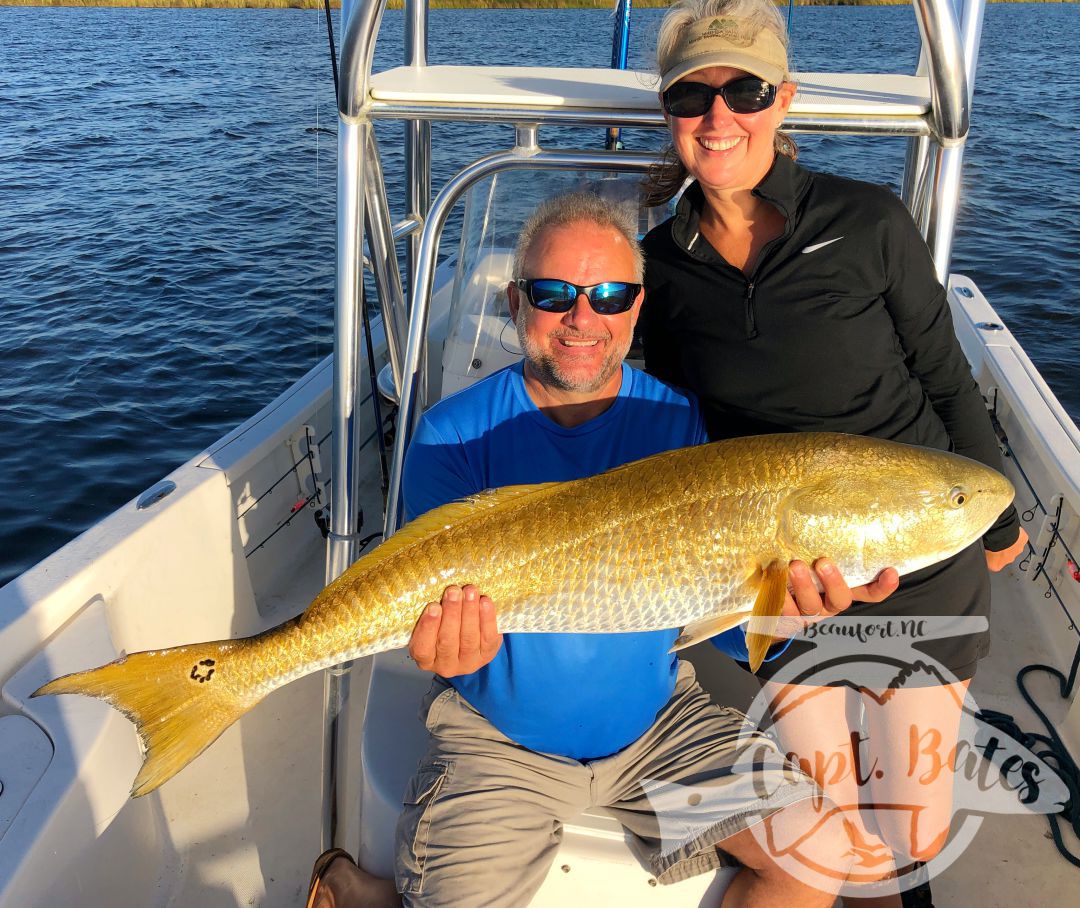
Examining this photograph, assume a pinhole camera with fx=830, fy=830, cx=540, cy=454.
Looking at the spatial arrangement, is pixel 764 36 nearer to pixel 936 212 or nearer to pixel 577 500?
pixel 936 212

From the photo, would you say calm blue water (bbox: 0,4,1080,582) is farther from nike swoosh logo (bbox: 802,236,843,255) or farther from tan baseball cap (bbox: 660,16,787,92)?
nike swoosh logo (bbox: 802,236,843,255)

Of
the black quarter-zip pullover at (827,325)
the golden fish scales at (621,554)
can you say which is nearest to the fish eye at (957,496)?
the golden fish scales at (621,554)

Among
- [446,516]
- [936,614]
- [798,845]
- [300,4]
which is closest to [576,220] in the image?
[446,516]

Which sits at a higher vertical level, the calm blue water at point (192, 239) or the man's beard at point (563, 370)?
the man's beard at point (563, 370)

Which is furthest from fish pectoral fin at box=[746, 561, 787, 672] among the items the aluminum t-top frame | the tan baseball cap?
the tan baseball cap

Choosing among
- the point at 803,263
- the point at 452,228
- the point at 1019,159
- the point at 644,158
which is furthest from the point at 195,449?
the point at 1019,159

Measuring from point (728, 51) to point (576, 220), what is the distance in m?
0.57

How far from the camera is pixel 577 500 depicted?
2156mm

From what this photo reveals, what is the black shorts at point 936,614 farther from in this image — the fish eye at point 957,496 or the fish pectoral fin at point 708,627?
the fish pectoral fin at point 708,627

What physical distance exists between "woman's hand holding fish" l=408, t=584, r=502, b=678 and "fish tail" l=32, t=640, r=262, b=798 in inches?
18.4

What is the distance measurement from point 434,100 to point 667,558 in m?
1.56

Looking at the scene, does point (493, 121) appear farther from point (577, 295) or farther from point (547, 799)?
point (547, 799)

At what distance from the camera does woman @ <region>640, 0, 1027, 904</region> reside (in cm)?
221

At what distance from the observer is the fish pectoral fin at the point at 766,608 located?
6.84ft
